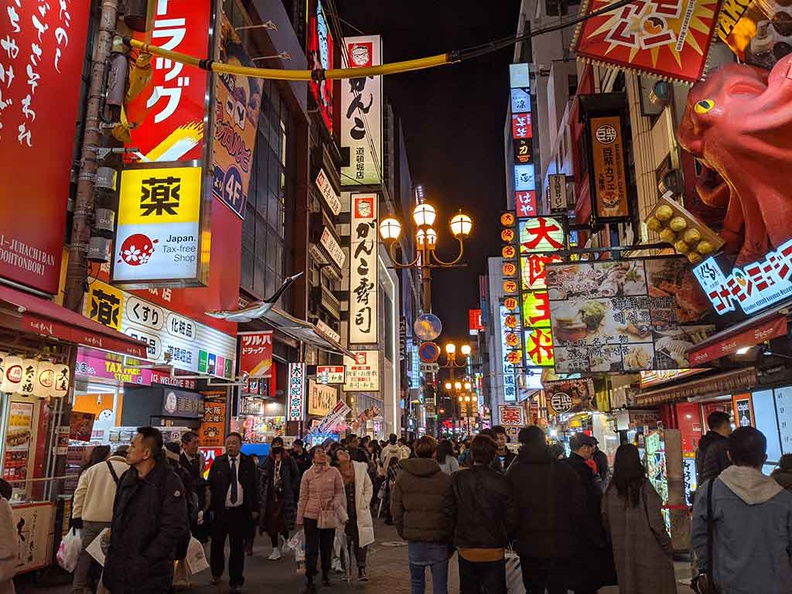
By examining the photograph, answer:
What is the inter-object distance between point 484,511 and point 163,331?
874cm

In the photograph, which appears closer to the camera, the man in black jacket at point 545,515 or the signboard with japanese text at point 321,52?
the man in black jacket at point 545,515

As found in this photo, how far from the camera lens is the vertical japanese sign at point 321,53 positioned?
28483 millimetres

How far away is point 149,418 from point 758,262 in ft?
41.5

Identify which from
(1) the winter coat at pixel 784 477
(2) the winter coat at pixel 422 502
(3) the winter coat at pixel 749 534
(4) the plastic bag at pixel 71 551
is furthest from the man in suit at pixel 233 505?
(1) the winter coat at pixel 784 477

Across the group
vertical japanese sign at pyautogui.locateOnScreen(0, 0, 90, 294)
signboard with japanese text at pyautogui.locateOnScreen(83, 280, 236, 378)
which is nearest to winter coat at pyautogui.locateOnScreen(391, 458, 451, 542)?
vertical japanese sign at pyautogui.locateOnScreen(0, 0, 90, 294)

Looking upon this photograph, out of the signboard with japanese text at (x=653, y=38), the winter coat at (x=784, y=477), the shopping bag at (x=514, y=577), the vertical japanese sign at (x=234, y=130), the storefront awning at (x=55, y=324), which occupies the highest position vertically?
the vertical japanese sign at (x=234, y=130)

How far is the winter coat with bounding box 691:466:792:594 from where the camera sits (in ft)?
13.3

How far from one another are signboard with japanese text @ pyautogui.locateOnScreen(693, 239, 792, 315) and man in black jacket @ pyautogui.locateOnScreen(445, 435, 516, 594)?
5037mm

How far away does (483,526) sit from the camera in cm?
561

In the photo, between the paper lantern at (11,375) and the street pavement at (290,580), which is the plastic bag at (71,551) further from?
the paper lantern at (11,375)

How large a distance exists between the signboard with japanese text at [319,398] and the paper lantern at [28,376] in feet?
60.6

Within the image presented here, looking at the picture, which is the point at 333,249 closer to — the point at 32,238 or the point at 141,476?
the point at 32,238

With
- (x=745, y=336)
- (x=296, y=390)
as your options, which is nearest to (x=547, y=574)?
(x=745, y=336)

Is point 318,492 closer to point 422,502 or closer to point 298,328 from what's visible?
point 422,502
